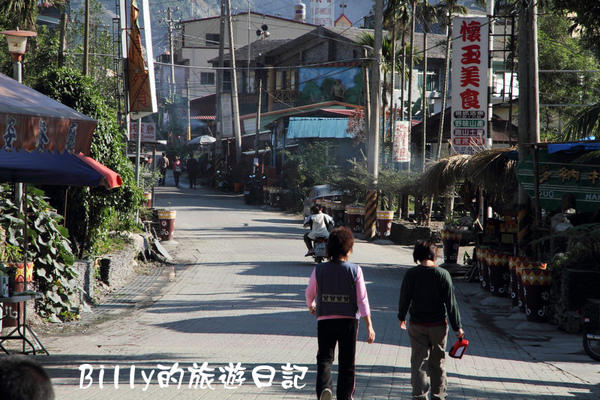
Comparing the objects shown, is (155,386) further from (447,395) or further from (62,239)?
(62,239)

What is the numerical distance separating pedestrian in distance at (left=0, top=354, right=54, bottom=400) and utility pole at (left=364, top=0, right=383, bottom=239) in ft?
73.6

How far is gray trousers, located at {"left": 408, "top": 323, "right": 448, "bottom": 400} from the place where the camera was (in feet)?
21.7

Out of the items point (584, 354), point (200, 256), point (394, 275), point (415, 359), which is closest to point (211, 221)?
Result: point (200, 256)

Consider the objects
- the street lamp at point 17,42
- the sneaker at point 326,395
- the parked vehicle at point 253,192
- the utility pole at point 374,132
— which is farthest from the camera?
the parked vehicle at point 253,192

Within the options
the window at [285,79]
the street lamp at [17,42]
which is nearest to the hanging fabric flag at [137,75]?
the street lamp at [17,42]

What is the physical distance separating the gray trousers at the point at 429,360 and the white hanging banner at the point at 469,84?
476 inches

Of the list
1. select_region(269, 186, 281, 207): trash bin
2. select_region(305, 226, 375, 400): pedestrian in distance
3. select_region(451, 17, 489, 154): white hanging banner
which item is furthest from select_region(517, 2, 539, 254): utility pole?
select_region(269, 186, 281, 207): trash bin

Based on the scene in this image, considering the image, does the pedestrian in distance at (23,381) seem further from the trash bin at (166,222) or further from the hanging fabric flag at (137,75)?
the trash bin at (166,222)

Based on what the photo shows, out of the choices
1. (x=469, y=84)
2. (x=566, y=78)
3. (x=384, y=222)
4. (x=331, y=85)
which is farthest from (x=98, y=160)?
(x=331, y=85)

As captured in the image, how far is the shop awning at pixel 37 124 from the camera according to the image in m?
7.07

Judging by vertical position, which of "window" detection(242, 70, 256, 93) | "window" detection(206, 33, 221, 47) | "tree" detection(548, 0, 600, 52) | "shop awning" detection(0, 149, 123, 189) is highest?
"window" detection(206, 33, 221, 47)

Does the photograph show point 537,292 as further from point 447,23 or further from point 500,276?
point 447,23

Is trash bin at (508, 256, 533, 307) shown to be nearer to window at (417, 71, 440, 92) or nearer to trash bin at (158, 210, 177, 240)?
trash bin at (158, 210, 177, 240)

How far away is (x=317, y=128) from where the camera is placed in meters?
38.0
